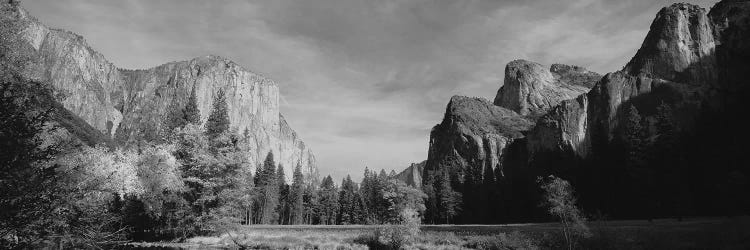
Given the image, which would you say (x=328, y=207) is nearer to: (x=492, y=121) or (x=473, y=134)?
(x=473, y=134)

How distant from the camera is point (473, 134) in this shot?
148 meters

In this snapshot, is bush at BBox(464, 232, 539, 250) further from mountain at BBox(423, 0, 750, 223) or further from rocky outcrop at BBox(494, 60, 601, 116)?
rocky outcrop at BBox(494, 60, 601, 116)

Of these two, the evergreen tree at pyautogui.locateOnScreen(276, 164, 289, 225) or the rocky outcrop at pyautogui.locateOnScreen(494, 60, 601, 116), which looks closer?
the evergreen tree at pyautogui.locateOnScreen(276, 164, 289, 225)

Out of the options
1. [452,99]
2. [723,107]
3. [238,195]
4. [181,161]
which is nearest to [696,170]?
[723,107]

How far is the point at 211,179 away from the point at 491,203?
73657 mm

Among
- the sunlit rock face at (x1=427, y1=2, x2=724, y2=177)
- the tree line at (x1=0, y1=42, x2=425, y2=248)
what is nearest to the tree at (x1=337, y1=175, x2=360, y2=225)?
the tree line at (x1=0, y1=42, x2=425, y2=248)

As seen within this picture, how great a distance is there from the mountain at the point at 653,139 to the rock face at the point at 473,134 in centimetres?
66

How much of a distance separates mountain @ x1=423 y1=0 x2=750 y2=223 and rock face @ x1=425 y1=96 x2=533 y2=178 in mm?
662

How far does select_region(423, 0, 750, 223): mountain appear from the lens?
50.4m

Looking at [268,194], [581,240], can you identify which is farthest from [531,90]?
[581,240]

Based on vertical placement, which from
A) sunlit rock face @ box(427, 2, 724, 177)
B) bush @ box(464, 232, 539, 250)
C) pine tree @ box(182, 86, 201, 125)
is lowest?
bush @ box(464, 232, 539, 250)

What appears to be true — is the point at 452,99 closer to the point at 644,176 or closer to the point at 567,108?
the point at 567,108

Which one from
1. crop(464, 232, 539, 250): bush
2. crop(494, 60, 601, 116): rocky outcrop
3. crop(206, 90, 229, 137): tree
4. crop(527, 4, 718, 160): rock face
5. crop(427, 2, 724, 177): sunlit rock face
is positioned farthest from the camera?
crop(494, 60, 601, 116): rocky outcrop

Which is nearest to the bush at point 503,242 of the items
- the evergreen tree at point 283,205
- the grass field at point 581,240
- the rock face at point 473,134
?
the grass field at point 581,240
